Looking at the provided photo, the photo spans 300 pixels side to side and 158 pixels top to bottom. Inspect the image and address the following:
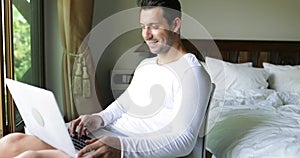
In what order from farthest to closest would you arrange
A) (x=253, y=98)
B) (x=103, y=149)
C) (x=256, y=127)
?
(x=253, y=98) → (x=256, y=127) → (x=103, y=149)

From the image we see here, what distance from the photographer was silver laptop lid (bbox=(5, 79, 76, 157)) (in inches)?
44.8

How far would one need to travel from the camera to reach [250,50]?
3738mm

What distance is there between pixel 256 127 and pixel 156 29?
822 mm

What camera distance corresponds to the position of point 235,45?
12.2 feet

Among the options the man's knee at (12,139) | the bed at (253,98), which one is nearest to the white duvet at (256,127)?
the bed at (253,98)

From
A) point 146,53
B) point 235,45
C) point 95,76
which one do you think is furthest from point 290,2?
point 95,76

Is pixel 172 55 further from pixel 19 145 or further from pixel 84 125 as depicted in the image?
pixel 19 145

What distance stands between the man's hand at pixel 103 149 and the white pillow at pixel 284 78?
7.88 ft

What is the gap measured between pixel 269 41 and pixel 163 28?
8.39ft

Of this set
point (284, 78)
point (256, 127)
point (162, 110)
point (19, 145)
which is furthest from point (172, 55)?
point (284, 78)

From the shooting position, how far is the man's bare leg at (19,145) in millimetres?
1396

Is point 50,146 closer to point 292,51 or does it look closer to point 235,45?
point 235,45

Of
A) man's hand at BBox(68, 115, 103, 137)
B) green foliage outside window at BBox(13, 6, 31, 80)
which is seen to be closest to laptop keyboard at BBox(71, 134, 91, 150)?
man's hand at BBox(68, 115, 103, 137)

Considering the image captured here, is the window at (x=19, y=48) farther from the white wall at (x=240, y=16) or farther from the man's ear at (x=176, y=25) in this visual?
the man's ear at (x=176, y=25)
